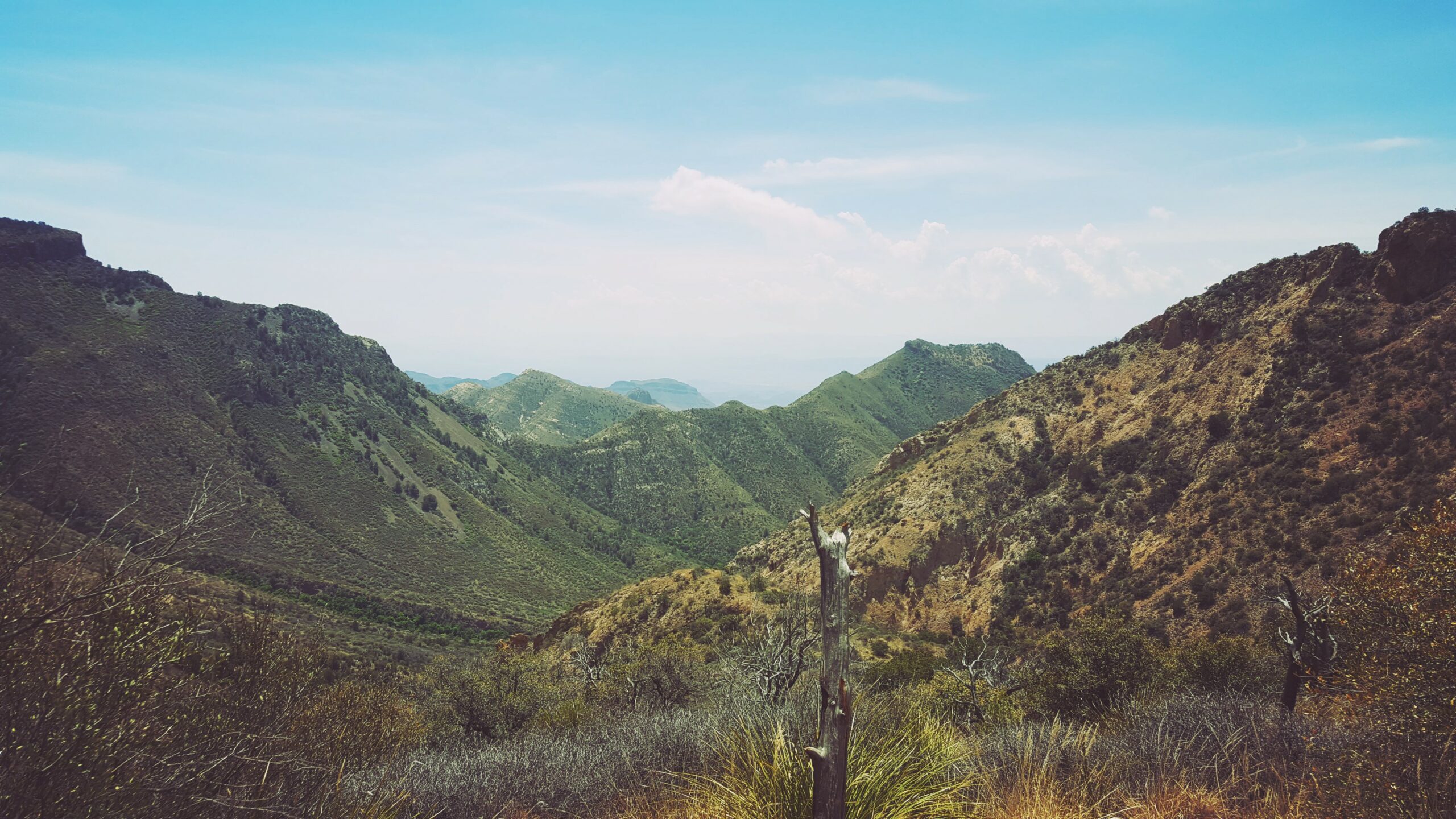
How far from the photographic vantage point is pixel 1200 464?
3878cm

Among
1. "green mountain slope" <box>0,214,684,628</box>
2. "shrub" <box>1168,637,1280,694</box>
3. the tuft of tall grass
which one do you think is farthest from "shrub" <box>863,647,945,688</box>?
"green mountain slope" <box>0,214,684,628</box>

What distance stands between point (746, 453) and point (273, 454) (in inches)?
3582

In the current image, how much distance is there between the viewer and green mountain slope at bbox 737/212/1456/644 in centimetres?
2953

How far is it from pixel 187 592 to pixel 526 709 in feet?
49.9

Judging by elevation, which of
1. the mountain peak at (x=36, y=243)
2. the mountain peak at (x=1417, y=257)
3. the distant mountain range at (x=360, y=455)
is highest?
the mountain peak at (x=36, y=243)

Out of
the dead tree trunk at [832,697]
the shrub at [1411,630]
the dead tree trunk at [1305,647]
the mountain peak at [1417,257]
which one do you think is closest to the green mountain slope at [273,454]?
the dead tree trunk at [832,697]

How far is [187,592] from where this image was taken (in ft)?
25.3

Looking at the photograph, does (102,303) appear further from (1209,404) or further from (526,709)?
(1209,404)

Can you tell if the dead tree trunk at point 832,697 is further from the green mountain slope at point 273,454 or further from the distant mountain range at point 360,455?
the green mountain slope at point 273,454

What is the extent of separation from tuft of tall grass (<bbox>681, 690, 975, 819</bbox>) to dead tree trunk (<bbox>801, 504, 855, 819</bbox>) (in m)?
0.72

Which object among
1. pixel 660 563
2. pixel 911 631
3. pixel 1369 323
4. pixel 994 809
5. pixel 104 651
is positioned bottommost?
pixel 660 563

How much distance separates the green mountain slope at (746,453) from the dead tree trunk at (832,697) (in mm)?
108758

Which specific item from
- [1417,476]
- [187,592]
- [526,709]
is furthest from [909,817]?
[1417,476]

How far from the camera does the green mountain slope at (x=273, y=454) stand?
75812mm
